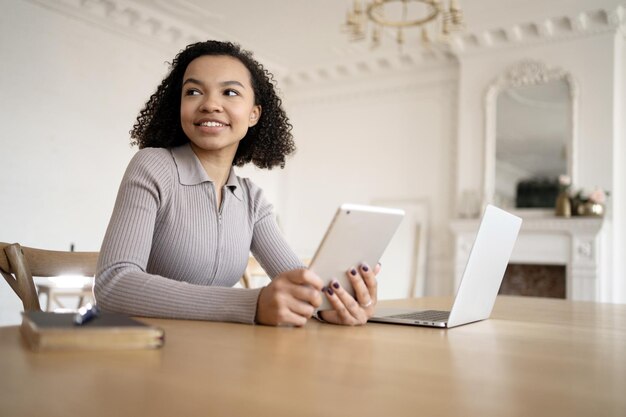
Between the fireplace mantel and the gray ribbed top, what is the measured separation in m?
3.98

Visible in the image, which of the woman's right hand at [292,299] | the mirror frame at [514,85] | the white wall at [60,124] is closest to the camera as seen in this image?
the woman's right hand at [292,299]

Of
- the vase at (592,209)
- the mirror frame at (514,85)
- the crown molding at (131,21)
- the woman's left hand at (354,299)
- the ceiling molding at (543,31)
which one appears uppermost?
the crown molding at (131,21)

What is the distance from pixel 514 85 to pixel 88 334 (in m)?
5.32

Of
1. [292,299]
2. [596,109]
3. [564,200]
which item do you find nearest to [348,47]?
[596,109]

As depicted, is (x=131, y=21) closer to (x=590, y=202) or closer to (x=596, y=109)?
(x=596, y=109)

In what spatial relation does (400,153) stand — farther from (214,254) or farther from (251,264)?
(214,254)

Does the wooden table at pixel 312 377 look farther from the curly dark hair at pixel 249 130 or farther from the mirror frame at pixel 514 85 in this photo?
the mirror frame at pixel 514 85

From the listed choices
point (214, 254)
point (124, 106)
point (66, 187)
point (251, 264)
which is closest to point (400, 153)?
point (124, 106)

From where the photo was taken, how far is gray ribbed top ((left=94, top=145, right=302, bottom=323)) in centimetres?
101

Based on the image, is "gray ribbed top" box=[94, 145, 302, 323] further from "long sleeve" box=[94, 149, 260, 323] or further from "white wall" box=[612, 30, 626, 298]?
"white wall" box=[612, 30, 626, 298]

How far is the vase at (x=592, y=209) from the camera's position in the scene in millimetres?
4762

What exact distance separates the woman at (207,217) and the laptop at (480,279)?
0.46 ft

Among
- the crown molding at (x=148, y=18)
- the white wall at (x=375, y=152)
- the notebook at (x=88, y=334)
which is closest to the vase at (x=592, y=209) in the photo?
the white wall at (x=375, y=152)

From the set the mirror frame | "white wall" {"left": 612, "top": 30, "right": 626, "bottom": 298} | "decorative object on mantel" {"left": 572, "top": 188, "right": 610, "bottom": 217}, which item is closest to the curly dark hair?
"decorative object on mantel" {"left": 572, "top": 188, "right": 610, "bottom": 217}
